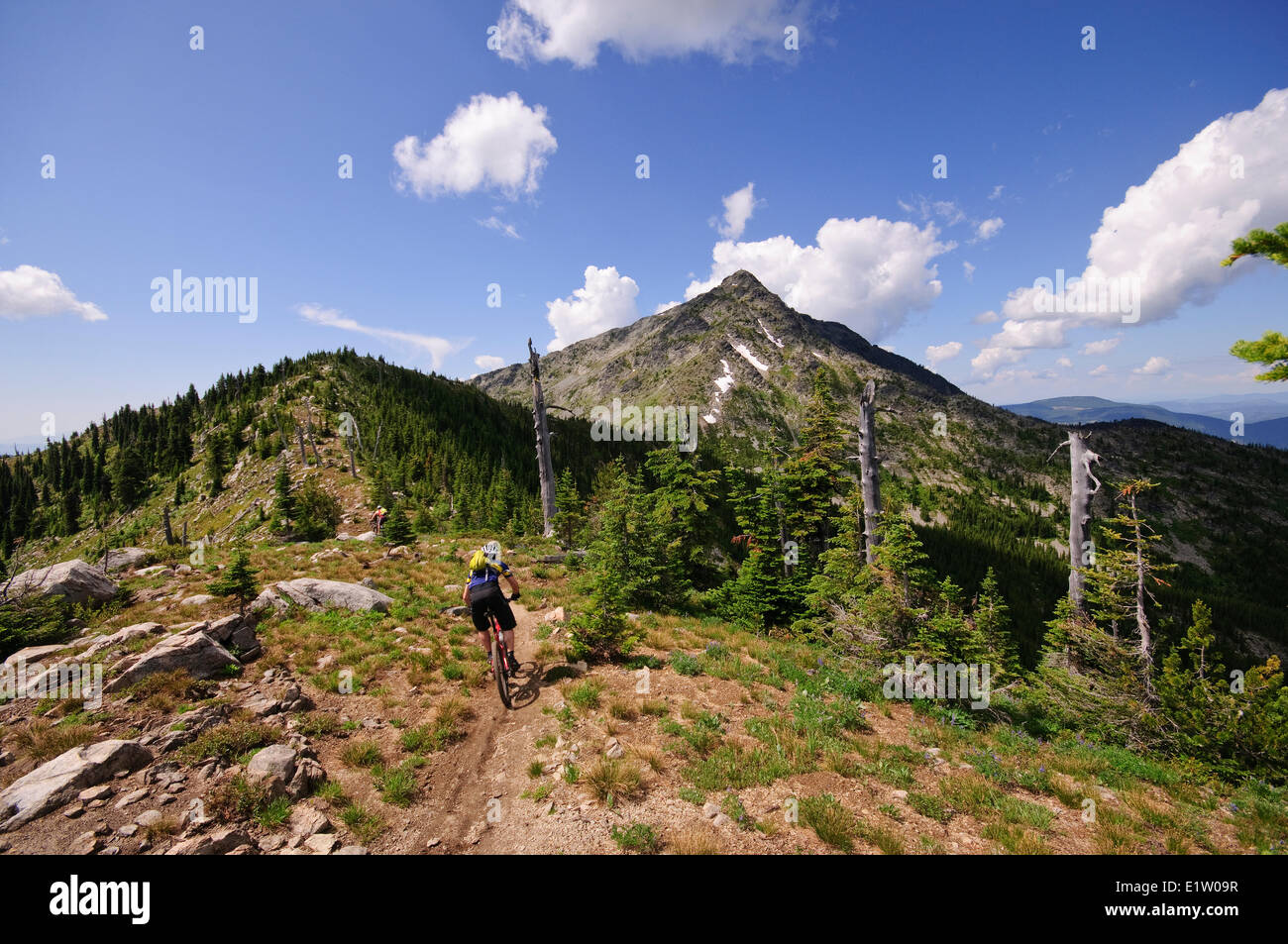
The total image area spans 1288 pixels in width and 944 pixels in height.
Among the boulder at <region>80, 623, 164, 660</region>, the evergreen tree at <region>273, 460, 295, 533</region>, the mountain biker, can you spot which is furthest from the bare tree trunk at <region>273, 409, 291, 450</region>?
the mountain biker

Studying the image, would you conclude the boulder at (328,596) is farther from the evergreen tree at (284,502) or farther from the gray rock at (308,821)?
the evergreen tree at (284,502)

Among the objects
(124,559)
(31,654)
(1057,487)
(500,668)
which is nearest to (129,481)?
(124,559)

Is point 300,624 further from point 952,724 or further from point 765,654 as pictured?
point 952,724

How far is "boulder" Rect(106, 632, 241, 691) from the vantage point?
751cm

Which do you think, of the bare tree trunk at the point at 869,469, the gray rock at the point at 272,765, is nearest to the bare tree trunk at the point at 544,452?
the bare tree trunk at the point at 869,469

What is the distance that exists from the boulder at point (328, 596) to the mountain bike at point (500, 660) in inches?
227

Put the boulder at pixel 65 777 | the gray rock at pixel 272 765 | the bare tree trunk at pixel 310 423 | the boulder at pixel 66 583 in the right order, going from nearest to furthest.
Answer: the boulder at pixel 65 777 < the gray rock at pixel 272 765 < the boulder at pixel 66 583 < the bare tree trunk at pixel 310 423

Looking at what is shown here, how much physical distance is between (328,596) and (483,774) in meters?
8.95

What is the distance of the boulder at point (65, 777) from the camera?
4871 mm

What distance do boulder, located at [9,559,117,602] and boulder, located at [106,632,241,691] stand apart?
485 cm

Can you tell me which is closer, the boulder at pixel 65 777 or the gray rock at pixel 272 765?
the boulder at pixel 65 777

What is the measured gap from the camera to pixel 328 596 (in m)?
12.6

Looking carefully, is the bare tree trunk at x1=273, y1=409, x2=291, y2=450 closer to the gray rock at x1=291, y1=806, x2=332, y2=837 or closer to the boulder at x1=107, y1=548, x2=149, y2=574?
the boulder at x1=107, y1=548, x2=149, y2=574
